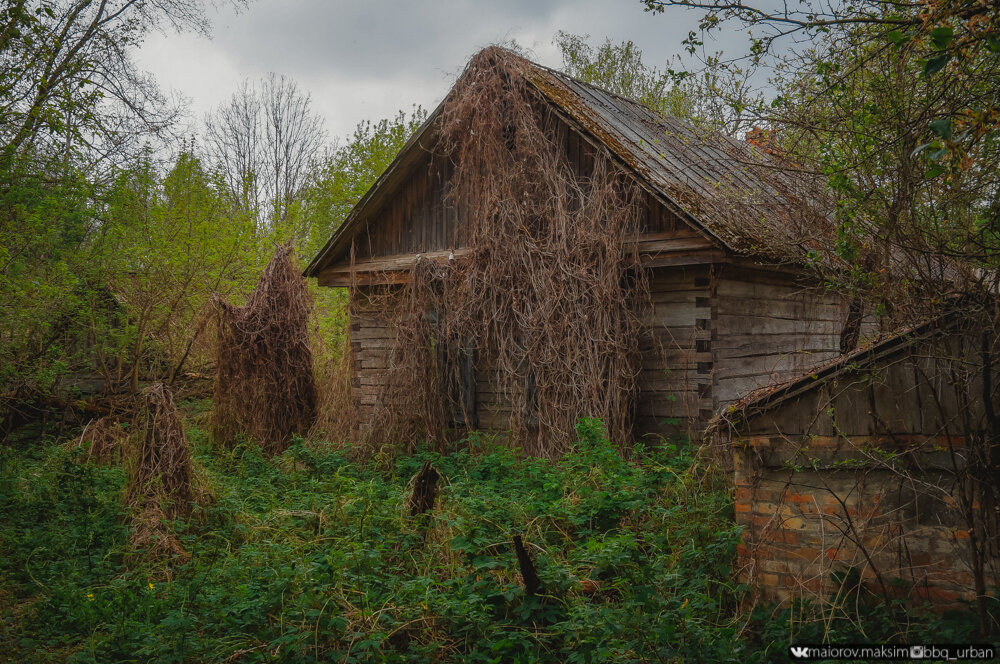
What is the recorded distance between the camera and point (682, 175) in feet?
34.5

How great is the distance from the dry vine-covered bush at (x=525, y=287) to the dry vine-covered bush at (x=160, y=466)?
3.39 meters

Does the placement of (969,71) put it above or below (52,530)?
above

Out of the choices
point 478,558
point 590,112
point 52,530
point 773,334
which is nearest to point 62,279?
point 52,530

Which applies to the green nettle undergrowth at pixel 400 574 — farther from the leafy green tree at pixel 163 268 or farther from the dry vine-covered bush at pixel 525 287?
the leafy green tree at pixel 163 268

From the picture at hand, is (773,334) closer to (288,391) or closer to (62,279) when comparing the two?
(288,391)

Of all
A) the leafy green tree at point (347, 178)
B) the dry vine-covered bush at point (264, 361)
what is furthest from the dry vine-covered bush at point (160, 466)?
the leafy green tree at point (347, 178)

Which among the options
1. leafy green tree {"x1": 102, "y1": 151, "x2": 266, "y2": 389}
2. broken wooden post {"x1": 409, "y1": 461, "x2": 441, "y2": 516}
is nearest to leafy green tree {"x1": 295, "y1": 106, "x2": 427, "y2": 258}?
leafy green tree {"x1": 102, "y1": 151, "x2": 266, "y2": 389}

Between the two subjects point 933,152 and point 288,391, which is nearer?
point 933,152

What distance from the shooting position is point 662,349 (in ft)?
30.9

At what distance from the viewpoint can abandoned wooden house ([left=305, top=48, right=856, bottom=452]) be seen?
910cm

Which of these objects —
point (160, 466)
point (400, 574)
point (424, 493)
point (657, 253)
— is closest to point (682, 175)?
point (657, 253)

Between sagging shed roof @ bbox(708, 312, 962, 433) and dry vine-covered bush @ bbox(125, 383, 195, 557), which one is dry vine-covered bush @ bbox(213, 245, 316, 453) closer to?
dry vine-covered bush @ bbox(125, 383, 195, 557)

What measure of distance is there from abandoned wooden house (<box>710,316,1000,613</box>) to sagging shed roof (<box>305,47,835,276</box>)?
1.67 meters

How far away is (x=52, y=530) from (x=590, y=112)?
8021 millimetres
